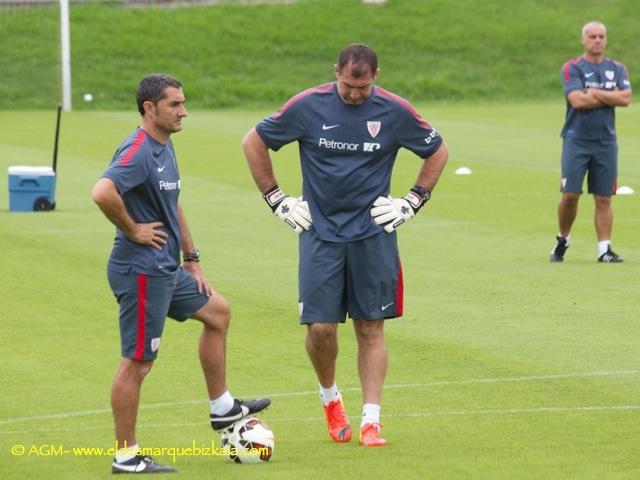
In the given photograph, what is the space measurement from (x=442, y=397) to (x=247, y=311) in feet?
12.3

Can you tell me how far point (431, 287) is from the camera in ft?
49.5

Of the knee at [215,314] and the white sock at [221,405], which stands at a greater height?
the knee at [215,314]

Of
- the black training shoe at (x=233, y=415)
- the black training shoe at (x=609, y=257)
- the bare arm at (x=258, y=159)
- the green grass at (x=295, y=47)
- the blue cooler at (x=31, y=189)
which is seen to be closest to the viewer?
the black training shoe at (x=233, y=415)

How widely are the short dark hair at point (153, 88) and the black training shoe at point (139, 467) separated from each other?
1727 millimetres

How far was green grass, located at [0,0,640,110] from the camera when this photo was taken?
48.5 metres

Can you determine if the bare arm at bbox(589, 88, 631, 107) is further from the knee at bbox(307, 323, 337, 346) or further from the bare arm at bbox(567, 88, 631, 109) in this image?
the knee at bbox(307, 323, 337, 346)

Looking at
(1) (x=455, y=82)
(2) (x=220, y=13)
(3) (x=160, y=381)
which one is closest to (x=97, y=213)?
(3) (x=160, y=381)

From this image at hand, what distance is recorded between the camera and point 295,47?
52531mm

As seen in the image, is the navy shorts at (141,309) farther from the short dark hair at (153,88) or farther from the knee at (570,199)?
the knee at (570,199)

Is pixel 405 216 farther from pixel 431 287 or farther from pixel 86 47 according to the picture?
pixel 86 47

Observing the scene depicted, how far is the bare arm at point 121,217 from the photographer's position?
8.22m

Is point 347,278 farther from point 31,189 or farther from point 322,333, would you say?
point 31,189

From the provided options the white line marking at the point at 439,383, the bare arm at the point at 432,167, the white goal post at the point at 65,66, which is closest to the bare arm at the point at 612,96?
the white line marking at the point at 439,383

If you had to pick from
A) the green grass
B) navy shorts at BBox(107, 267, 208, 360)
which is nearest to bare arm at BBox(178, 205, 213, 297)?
navy shorts at BBox(107, 267, 208, 360)
